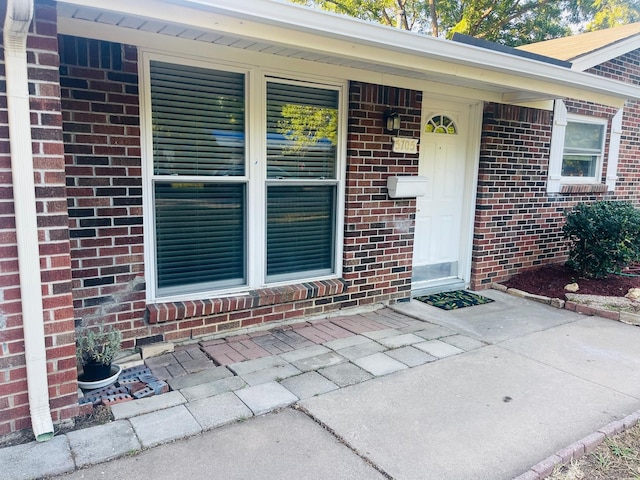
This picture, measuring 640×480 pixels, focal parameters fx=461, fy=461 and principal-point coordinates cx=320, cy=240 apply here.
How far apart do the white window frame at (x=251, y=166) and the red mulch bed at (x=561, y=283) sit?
2919 millimetres

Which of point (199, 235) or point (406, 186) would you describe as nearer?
point (199, 235)

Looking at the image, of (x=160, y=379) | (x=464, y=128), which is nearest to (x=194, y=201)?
(x=160, y=379)

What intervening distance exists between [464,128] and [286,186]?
2.61 m

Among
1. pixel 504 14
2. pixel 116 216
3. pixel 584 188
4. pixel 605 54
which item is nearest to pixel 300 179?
pixel 116 216

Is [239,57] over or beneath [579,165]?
over

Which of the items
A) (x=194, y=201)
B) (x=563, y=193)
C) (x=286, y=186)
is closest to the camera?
(x=194, y=201)

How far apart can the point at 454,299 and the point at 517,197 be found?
1705 millimetres

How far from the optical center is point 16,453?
2.31 metres

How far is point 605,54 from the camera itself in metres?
6.52

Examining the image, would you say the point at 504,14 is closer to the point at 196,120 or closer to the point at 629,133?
the point at 629,133

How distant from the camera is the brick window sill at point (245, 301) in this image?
11.8ft

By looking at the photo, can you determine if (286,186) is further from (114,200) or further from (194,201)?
(114,200)

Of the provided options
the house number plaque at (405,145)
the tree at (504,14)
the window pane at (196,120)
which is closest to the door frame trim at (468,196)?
the house number plaque at (405,145)

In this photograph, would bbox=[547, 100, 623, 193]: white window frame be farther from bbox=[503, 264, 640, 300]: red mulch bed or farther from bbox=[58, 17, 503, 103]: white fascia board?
bbox=[58, 17, 503, 103]: white fascia board
